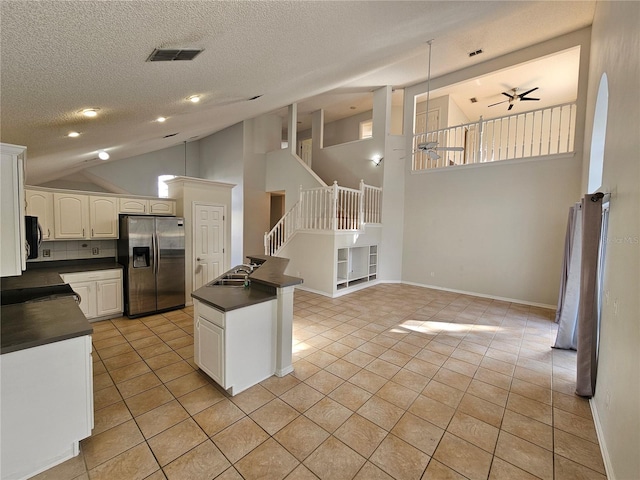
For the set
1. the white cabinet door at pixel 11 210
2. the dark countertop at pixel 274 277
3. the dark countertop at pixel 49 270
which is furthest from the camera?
the dark countertop at pixel 49 270

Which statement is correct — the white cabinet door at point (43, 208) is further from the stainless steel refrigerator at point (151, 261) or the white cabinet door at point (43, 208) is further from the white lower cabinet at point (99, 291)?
the stainless steel refrigerator at point (151, 261)

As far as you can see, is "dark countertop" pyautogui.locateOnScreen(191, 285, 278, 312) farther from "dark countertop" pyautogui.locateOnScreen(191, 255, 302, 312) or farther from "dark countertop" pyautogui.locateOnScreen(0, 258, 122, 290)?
"dark countertop" pyautogui.locateOnScreen(0, 258, 122, 290)

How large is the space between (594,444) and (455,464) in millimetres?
1145

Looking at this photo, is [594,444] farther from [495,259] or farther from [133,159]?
[133,159]

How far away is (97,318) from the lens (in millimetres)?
4230

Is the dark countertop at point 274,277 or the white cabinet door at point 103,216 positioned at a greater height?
the white cabinet door at point 103,216

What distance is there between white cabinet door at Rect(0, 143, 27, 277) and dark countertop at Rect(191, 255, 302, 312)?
126 centimetres

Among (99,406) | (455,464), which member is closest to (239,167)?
(99,406)

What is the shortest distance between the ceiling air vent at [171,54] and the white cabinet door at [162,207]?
11.6 ft

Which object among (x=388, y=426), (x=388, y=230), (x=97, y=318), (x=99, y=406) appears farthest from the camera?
(x=388, y=230)

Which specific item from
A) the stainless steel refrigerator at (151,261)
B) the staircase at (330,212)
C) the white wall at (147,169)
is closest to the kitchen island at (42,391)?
the stainless steel refrigerator at (151,261)

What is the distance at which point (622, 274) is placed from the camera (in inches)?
73.4

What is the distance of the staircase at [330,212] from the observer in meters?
6.06

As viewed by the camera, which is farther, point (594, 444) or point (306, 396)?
point (306, 396)
